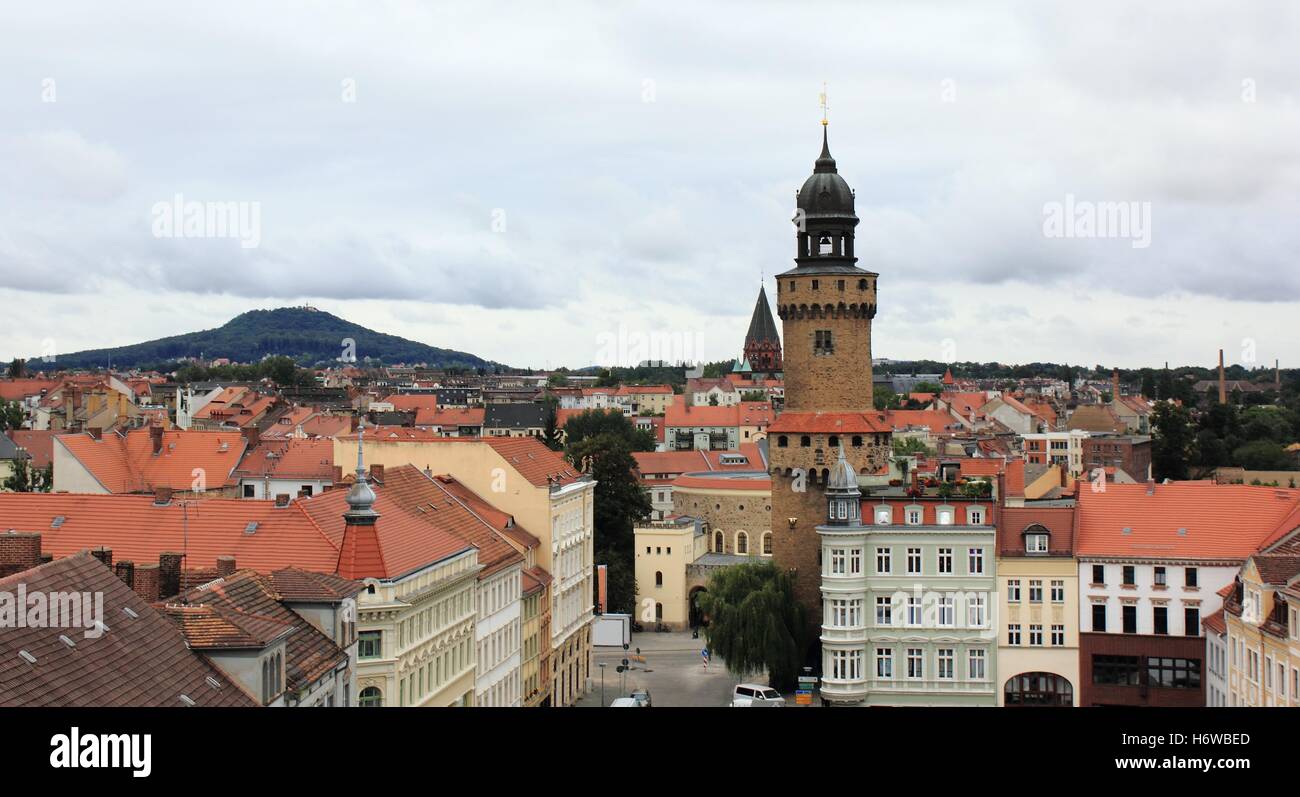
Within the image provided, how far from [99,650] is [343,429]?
292 ft

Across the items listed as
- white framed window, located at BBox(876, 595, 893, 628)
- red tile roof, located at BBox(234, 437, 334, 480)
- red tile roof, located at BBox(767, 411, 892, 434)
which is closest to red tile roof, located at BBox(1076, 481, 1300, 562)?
white framed window, located at BBox(876, 595, 893, 628)

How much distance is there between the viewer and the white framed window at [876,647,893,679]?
52.4 meters

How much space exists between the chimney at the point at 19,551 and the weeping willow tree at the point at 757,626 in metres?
35.0

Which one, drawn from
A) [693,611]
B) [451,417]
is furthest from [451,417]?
[693,611]

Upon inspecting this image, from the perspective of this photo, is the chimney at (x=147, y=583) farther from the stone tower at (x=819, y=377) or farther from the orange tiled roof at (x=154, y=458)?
the orange tiled roof at (x=154, y=458)

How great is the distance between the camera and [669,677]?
196 ft

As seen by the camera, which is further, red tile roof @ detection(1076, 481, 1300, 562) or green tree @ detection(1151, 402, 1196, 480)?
green tree @ detection(1151, 402, 1196, 480)

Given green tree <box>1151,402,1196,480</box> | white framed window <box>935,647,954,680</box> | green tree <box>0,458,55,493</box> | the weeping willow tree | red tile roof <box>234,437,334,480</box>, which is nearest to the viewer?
white framed window <box>935,647,954,680</box>

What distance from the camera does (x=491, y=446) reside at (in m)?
53.2

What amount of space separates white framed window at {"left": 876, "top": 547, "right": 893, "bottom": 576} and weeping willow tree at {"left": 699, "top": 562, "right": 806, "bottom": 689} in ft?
17.0

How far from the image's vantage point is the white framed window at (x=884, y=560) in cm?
5347

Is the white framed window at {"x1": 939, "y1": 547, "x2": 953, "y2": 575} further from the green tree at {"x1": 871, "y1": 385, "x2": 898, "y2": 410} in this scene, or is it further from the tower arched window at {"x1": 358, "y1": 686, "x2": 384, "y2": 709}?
the green tree at {"x1": 871, "y1": 385, "x2": 898, "y2": 410}

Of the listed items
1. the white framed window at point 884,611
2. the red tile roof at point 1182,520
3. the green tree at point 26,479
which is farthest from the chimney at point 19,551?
the green tree at point 26,479
